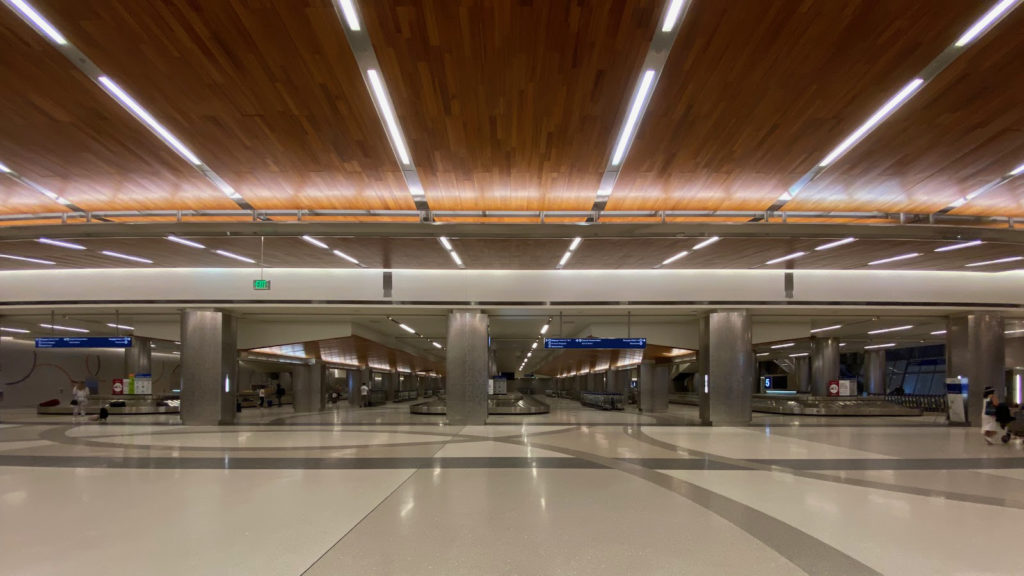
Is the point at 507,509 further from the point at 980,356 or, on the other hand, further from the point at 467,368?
the point at 980,356

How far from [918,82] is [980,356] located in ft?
63.9

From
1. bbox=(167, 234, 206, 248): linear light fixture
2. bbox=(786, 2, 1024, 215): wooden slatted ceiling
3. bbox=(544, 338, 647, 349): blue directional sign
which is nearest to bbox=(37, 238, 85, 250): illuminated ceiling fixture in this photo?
bbox=(167, 234, 206, 248): linear light fixture

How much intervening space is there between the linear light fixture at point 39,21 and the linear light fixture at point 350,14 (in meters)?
2.93

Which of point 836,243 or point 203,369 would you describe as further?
point 203,369

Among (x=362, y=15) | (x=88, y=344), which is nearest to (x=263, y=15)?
(x=362, y=15)

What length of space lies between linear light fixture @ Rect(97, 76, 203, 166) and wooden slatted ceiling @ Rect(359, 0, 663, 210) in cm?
336

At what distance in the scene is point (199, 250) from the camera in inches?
659

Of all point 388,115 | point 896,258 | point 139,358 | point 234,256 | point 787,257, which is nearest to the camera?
point 388,115

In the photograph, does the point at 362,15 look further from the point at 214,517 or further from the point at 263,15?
the point at 214,517

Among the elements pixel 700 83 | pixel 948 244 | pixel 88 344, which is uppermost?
pixel 700 83

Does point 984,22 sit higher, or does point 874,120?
point 984,22

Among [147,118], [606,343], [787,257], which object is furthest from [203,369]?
[787,257]

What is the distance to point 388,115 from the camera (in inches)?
328

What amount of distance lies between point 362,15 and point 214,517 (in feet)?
19.1
